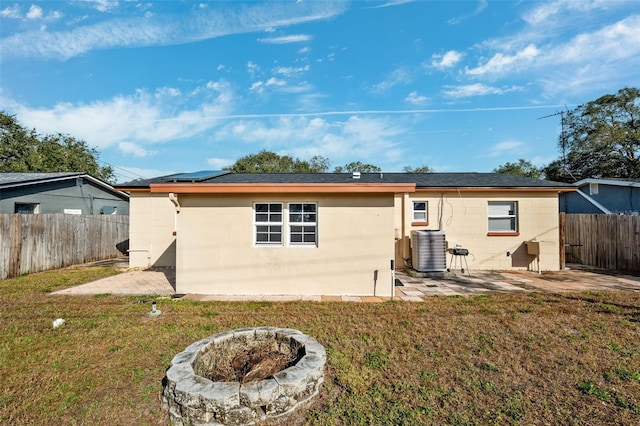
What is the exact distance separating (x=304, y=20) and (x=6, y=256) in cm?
1236

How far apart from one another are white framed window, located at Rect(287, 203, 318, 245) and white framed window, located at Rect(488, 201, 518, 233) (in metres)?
6.80

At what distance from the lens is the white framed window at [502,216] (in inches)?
362

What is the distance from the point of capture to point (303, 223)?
6.32 m

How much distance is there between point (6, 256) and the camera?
779 centimetres

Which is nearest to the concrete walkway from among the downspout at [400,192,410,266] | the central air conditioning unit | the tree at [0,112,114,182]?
the central air conditioning unit

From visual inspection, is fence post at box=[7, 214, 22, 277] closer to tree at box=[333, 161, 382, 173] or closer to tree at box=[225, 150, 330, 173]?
tree at box=[225, 150, 330, 173]

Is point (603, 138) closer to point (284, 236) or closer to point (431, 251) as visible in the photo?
point (431, 251)

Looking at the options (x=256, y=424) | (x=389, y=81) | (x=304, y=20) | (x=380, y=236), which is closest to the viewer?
(x=256, y=424)

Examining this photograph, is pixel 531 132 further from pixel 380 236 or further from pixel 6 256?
pixel 6 256

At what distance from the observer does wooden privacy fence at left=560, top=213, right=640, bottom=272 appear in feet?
27.7

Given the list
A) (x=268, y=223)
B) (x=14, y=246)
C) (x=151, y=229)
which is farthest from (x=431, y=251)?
(x=14, y=246)

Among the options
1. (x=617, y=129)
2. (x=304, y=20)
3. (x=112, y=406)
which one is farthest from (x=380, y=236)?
(x=617, y=129)

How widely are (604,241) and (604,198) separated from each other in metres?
4.77

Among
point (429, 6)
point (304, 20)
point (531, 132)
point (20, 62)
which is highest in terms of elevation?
point (304, 20)
